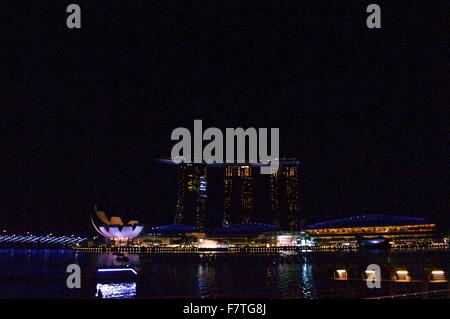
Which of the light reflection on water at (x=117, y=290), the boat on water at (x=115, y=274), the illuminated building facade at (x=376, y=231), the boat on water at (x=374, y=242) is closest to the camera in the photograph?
the light reflection on water at (x=117, y=290)

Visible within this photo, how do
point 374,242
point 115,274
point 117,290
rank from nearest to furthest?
point 117,290
point 115,274
point 374,242

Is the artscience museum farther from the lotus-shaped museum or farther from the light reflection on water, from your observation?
the light reflection on water

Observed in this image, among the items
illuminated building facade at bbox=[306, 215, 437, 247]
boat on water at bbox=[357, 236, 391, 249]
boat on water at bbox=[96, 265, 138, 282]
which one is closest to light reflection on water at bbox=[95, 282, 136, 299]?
boat on water at bbox=[96, 265, 138, 282]

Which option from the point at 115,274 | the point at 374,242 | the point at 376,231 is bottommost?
the point at 374,242

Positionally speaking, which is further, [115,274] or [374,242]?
[374,242]

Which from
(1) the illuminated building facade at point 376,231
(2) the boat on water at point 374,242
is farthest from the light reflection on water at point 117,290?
(1) the illuminated building facade at point 376,231

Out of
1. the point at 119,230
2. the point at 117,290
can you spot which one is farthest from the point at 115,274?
the point at 119,230

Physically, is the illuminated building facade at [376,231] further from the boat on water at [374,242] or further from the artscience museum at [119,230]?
the artscience museum at [119,230]

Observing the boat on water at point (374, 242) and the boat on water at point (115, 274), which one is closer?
the boat on water at point (115, 274)

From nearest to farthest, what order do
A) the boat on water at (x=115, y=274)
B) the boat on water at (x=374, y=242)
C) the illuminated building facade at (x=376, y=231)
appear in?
1. the boat on water at (x=115, y=274)
2. the boat on water at (x=374, y=242)
3. the illuminated building facade at (x=376, y=231)

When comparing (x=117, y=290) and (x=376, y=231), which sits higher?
(x=117, y=290)

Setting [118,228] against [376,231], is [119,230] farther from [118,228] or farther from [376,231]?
[376,231]

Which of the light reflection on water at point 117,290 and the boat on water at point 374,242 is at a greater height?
the light reflection on water at point 117,290
